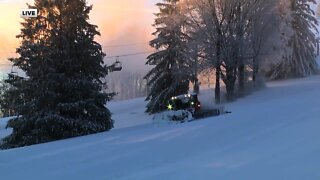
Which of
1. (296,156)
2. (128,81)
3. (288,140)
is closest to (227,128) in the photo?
(288,140)

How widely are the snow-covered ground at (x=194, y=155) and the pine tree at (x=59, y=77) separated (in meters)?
8.55

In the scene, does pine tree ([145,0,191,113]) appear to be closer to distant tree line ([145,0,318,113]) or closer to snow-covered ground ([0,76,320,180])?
distant tree line ([145,0,318,113])

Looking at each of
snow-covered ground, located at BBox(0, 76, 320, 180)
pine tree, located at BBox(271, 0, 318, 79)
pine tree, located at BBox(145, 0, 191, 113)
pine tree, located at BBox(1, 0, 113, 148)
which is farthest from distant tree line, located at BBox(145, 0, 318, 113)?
snow-covered ground, located at BBox(0, 76, 320, 180)

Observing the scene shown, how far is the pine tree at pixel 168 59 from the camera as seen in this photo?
4178 cm

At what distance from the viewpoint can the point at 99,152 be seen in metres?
14.0

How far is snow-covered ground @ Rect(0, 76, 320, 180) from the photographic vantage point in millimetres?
9820

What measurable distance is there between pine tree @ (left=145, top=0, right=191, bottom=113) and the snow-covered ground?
23724 mm

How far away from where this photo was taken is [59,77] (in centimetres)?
2564

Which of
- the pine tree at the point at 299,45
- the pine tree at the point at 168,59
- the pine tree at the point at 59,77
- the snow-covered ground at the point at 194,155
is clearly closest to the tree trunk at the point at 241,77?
the pine tree at the point at 168,59

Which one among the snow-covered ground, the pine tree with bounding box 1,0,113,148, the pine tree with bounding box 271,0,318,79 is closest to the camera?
the snow-covered ground

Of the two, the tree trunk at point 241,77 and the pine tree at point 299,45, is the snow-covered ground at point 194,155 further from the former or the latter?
the pine tree at point 299,45

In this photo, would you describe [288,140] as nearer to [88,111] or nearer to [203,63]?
[88,111]

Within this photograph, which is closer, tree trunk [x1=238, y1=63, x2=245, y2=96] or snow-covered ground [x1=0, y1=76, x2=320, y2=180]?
snow-covered ground [x1=0, y1=76, x2=320, y2=180]

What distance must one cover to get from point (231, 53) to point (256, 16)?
403 centimetres
